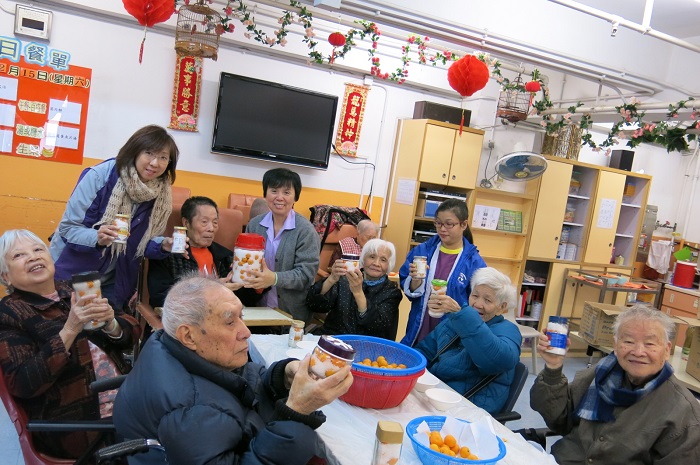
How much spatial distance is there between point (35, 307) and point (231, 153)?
3216mm

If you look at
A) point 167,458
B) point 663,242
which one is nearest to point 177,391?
point 167,458

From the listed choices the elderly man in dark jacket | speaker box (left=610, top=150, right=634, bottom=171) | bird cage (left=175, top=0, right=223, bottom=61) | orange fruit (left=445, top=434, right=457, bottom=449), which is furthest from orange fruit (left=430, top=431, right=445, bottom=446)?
speaker box (left=610, top=150, right=634, bottom=171)

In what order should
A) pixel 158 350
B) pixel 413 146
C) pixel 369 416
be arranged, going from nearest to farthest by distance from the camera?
pixel 158 350 < pixel 369 416 < pixel 413 146

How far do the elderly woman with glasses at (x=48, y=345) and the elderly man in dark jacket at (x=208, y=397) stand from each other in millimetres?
482

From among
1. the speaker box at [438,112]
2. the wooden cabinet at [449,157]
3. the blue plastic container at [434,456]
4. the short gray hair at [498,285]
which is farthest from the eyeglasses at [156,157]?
the speaker box at [438,112]

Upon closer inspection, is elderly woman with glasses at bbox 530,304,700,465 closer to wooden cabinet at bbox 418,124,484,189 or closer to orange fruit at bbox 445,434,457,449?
orange fruit at bbox 445,434,457,449

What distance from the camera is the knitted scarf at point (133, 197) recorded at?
2799mm

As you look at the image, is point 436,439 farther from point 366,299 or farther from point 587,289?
point 587,289

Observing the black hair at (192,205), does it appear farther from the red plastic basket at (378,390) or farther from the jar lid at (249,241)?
the red plastic basket at (378,390)

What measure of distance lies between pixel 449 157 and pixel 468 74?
5.16 ft

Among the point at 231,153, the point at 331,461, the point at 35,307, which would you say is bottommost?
the point at 331,461

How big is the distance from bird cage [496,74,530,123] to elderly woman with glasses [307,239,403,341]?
102 inches

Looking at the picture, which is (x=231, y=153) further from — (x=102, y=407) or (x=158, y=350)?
(x=158, y=350)

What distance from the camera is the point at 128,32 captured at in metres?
4.71
